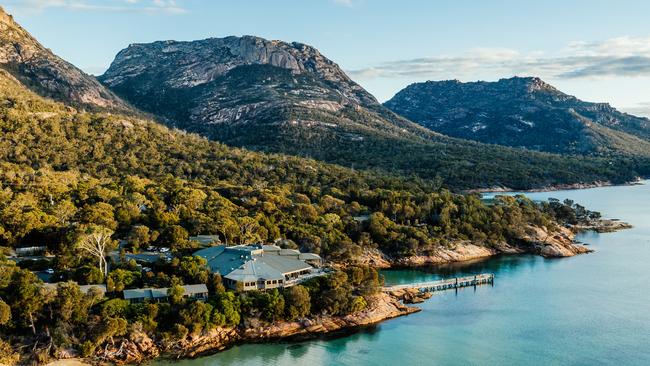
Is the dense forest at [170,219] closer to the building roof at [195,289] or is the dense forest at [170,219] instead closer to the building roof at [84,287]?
the building roof at [84,287]

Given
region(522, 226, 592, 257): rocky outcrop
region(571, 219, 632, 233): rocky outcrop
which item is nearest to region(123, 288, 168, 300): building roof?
region(522, 226, 592, 257): rocky outcrop

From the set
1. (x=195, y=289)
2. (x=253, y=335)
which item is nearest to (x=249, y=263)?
(x=195, y=289)

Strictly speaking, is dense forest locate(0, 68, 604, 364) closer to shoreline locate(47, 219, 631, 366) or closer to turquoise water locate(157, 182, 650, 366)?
shoreline locate(47, 219, 631, 366)

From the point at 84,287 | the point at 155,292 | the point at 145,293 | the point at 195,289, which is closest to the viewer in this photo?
the point at 84,287

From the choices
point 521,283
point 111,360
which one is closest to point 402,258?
point 521,283

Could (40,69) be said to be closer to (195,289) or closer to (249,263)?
(249,263)

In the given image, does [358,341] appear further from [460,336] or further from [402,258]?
[402,258]

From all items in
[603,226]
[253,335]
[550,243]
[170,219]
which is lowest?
[253,335]
